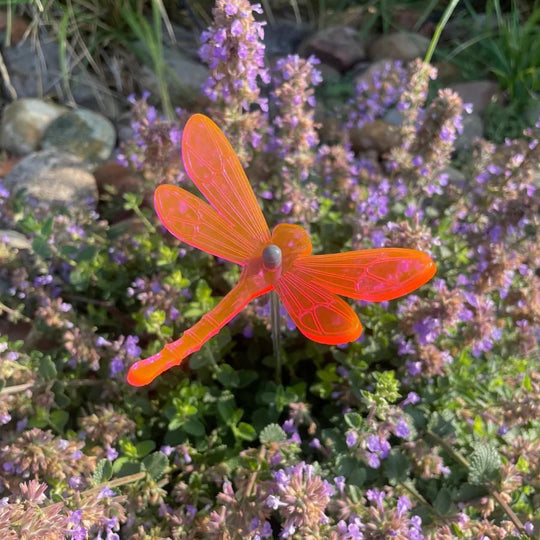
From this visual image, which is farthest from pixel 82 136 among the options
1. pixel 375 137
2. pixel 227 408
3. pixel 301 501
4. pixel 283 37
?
pixel 301 501

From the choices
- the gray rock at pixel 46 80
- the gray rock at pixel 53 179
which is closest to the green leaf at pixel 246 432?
the gray rock at pixel 53 179

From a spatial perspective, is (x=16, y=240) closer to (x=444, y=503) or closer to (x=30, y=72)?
(x=444, y=503)

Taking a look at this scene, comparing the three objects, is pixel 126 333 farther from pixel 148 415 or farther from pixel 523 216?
pixel 523 216

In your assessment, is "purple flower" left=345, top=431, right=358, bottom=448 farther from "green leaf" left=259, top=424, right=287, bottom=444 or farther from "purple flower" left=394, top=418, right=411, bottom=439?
"green leaf" left=259, top=424, right=287, bottom=444

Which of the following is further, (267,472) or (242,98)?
(242,98)

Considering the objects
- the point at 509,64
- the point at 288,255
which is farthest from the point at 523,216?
the point at 509,64

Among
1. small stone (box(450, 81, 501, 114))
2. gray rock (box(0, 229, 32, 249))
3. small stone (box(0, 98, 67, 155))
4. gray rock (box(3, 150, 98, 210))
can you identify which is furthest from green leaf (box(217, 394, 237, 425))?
small stone (box(450, 81, 501, 114))

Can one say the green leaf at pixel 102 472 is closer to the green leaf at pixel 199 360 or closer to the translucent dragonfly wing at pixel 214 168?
the green leaf at pixel 199 360
